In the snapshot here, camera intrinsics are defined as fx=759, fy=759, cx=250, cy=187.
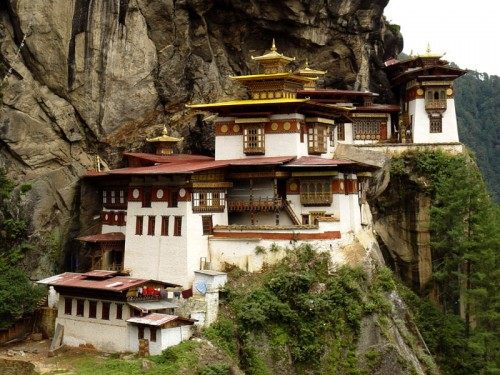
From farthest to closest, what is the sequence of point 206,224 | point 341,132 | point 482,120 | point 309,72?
1. point 482,120
2. point 341,132
3. point 309,72
4. point 206,224

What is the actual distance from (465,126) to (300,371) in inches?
3309

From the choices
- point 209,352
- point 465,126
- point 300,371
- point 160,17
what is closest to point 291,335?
point 300,371

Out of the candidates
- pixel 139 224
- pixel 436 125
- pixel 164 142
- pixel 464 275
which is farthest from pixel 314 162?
pixel 436 125

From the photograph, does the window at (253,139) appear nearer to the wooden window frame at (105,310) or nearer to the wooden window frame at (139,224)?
the wooden window frame at (139,224)

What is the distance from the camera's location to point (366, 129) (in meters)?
52.8

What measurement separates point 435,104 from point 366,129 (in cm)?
497

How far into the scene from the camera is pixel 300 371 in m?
32.4

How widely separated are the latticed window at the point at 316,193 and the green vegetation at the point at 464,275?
7642mm

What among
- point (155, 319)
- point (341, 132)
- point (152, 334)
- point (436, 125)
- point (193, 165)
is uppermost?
point (436, 125)

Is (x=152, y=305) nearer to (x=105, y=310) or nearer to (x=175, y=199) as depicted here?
(x=105, y=310)

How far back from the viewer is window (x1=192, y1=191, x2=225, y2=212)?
3683 centimetres

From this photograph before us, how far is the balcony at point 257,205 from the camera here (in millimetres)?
38469

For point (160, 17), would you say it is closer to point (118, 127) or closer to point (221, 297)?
point (118, 127)

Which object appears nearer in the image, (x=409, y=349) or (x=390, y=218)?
(x=409, y=349)
